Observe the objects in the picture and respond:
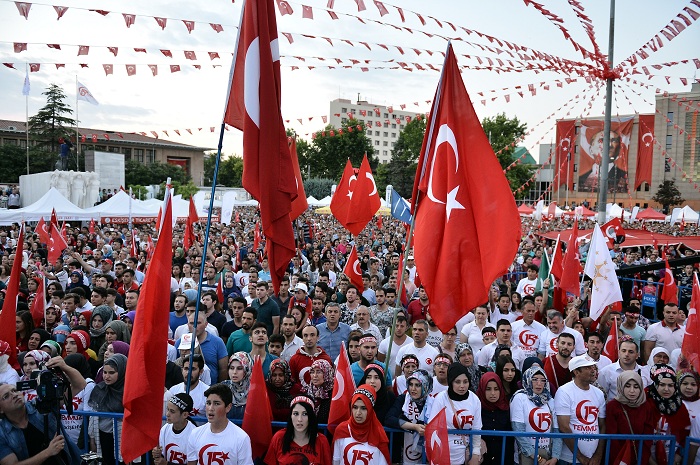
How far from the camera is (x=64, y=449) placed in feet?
13.8

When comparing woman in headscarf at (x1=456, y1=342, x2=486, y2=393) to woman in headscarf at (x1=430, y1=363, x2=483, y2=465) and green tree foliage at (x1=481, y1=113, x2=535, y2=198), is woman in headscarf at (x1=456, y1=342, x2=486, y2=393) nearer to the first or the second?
woman in headscarf at (x1=430, y1=363, x2=483, y2=465)

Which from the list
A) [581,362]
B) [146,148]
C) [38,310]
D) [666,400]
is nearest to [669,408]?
[666,400]

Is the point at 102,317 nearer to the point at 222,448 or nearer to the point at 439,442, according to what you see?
the point at 222,448

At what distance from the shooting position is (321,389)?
5.03 meters

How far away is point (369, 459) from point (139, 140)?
85.0 m

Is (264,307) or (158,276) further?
(264,307)

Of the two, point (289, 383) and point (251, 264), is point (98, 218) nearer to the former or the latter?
point (251, 264)

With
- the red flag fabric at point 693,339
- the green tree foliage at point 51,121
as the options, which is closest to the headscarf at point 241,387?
the red flag fabric at point 693,339

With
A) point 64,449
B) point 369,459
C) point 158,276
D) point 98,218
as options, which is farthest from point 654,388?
point 98,218

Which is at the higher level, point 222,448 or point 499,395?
point 499,395

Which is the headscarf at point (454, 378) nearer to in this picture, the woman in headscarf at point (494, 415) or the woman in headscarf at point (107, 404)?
the woman in headscarf at point (494, 415)

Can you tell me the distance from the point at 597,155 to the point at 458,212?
42.5 metres

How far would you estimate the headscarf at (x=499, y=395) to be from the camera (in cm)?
498

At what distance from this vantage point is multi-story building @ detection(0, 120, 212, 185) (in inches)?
2653
